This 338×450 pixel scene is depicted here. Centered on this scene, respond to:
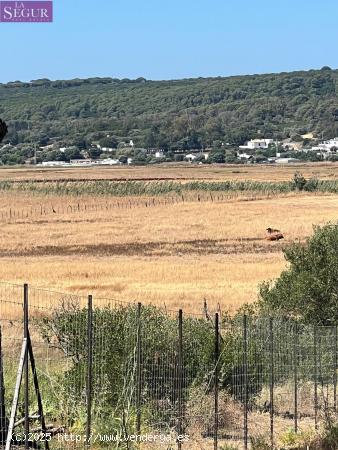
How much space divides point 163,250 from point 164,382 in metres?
38.7

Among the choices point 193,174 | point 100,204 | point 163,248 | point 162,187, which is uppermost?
point 163,248

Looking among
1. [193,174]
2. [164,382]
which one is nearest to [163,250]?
[164,382]

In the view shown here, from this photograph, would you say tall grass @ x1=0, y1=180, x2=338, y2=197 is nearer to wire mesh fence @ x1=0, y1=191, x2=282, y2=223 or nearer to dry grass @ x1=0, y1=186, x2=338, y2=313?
wire mesh fence @ x1=0, y1=191, x2=282, y2=223

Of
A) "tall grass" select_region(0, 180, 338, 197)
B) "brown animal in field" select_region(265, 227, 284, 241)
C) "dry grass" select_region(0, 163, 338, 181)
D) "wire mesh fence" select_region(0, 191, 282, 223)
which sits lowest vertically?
"dry grass" select_region(0, 163, 338, 181)

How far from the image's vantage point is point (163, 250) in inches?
2058

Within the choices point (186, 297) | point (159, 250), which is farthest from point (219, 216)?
point (186, 297)

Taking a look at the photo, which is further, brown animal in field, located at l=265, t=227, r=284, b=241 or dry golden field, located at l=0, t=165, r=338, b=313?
brown animal in field, located at l=265, t=227, r=284, b=241

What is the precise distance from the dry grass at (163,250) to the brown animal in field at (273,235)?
0.57m

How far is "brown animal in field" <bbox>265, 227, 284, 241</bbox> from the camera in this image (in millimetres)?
56875

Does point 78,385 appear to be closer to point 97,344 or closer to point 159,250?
point 97,344

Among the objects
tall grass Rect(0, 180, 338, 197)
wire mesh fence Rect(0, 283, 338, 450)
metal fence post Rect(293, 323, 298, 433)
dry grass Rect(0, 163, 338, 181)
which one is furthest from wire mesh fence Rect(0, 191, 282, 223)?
metal fence post Rect(293, 323, 298, 433)

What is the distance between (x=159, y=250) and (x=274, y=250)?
235 inches

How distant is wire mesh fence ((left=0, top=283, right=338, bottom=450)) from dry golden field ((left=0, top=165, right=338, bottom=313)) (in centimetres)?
1337

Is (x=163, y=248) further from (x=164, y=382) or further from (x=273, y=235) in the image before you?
(x=164, y=382)
